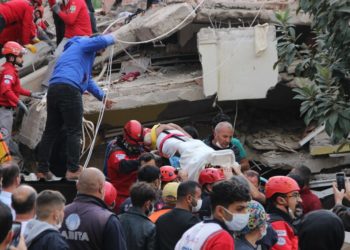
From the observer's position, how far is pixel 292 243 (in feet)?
23.7

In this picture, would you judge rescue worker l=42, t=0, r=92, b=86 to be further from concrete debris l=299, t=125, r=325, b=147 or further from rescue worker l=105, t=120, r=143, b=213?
concrete debris l=299, t=125, r=325, b=147

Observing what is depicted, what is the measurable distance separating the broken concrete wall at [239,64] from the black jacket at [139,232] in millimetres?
5573

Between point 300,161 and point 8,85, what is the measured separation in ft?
14.8

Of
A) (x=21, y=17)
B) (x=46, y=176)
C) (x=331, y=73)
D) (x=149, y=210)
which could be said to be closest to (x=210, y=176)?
(x=149, y=210)

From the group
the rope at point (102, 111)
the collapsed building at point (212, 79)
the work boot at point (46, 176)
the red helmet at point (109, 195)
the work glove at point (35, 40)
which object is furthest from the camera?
the work glove at point (35, 40)

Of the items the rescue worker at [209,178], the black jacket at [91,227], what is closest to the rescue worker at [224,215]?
the black jacket at [91,227]

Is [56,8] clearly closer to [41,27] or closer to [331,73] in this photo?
[41,27]

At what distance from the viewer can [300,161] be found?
487 inches

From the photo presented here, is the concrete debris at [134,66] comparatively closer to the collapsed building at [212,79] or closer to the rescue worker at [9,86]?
the collapsed building at [212,79]

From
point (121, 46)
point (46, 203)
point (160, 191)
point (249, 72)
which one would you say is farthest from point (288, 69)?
point (46, 203)

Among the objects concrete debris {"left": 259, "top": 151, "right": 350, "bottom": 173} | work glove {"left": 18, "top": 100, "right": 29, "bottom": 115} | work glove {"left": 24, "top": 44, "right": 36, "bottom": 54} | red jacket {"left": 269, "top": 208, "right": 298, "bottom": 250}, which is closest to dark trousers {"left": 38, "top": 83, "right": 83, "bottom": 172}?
work glove {"left": 18, "top": 100, "right": 29, "bottom": 115}

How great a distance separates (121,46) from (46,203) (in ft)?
23.9

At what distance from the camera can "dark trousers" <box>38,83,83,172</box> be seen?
9.70 m

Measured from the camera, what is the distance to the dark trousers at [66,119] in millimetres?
9703
